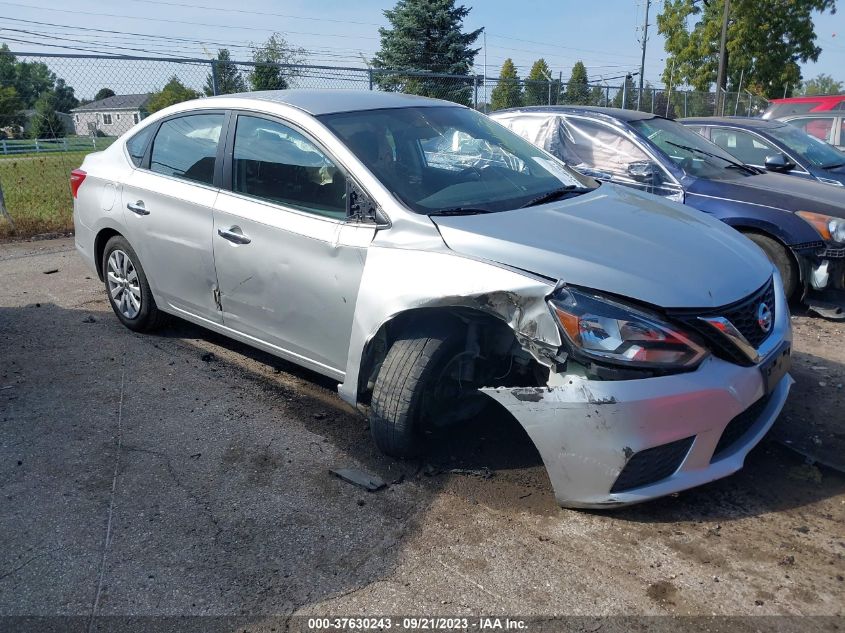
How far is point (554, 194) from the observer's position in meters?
3.87

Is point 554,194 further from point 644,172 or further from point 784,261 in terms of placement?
point 784,261

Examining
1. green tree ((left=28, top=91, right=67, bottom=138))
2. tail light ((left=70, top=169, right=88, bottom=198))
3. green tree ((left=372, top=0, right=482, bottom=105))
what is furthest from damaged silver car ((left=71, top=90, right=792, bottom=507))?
green tree ((left=372, top=0, right=482, bottom=105))

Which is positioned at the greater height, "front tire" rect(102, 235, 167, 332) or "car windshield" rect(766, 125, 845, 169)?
"car windshield" rect(766, 125, 845, 169)

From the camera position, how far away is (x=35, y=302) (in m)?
6.43

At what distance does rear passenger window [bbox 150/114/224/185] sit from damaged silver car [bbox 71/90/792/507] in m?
0.01

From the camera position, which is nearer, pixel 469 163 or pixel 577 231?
pixel 577 231

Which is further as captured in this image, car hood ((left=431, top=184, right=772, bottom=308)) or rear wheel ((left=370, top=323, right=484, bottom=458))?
rear wheel ((left=370, top=323, right=484, bottom=458))

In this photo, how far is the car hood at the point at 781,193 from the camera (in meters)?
5.79

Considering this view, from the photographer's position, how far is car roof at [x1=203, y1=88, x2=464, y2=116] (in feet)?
13.1

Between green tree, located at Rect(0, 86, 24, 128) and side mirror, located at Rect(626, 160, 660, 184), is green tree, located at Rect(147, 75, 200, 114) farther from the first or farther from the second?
side mirror, located at Rect(626, 160, 660, 184)

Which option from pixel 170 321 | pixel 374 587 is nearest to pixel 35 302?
pixel 170 321

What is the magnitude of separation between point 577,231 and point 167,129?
304 cm

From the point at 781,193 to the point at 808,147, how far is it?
3261 mm

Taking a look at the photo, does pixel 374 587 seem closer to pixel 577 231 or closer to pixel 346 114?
pixel 577 231
